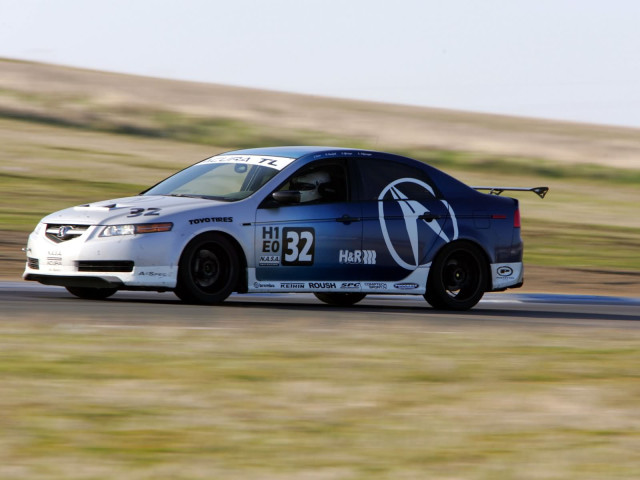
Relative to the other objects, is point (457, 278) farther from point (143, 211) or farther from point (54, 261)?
point (54, 261)

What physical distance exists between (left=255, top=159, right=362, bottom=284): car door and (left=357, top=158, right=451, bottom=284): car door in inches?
7.4

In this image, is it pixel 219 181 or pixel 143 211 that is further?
pixel 219 181

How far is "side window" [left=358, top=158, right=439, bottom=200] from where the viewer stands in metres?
11.8

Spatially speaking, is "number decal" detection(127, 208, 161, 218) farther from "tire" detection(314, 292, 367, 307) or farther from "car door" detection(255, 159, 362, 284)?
"tire" detection(314, 292, 367, 307)

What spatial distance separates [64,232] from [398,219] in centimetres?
316

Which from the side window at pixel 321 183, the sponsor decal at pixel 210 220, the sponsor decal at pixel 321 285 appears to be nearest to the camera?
the sponsor decal at pixel 210 220

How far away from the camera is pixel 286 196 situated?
10969mm

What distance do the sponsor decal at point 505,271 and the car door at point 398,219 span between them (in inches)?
29.2

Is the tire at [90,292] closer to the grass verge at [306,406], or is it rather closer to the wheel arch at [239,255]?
the wheel arch at [239,255]

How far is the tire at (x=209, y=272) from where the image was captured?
10.6 m

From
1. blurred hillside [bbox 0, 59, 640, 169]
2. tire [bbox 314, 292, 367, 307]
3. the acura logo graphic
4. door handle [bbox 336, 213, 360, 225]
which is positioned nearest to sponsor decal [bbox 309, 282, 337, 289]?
door handle [bbox 336, 213, 360, 225]

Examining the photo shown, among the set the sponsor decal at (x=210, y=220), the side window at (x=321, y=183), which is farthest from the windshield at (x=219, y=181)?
the sponsor decal at (x=210, y=220)

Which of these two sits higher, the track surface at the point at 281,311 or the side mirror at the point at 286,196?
the side mirror at the point at 286,196

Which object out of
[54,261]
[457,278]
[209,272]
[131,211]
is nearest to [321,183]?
[209,272]
